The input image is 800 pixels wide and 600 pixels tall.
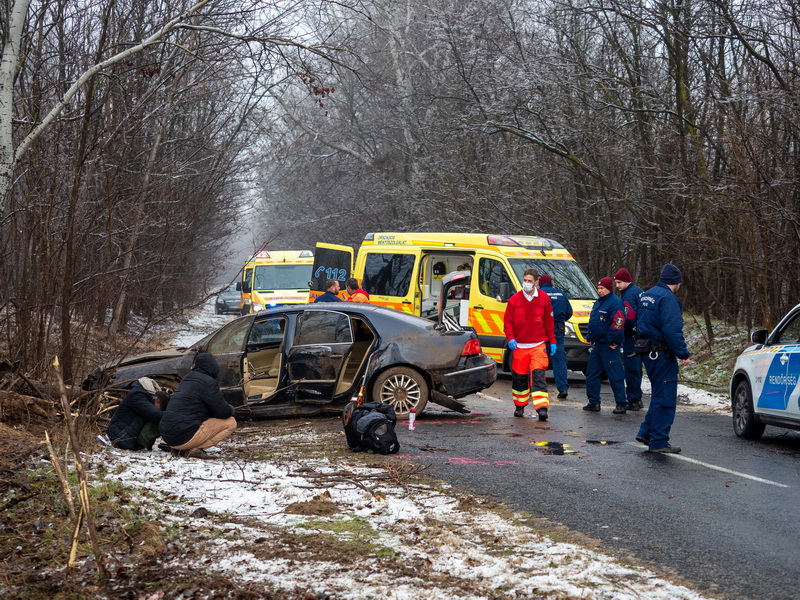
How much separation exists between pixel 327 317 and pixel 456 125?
1437 cm

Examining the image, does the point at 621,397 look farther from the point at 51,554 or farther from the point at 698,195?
the point at 51,554

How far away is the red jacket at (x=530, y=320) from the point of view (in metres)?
12.0

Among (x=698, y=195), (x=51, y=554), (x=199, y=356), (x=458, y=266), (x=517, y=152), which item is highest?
(x=517, y=152)

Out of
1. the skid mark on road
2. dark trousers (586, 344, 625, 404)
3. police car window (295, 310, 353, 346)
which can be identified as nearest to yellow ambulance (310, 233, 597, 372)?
dark trousers (586, 344, 625, 404)

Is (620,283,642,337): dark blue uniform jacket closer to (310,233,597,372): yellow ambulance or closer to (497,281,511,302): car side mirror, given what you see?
(310,233,597,372): yellow ambulance

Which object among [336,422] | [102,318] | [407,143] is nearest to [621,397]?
[336,422]

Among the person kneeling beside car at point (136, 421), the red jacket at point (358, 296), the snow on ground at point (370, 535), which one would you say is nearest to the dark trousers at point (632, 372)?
the red jacket at point (358, 296)

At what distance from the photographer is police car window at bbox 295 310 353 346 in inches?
460

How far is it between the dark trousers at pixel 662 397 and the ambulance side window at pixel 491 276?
736cm

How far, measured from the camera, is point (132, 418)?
921 cm

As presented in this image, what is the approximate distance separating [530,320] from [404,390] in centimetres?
182

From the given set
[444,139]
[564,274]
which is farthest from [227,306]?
[564,274]

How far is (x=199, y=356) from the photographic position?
29.1ft

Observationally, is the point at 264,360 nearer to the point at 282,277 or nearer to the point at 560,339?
the point at 560,339
